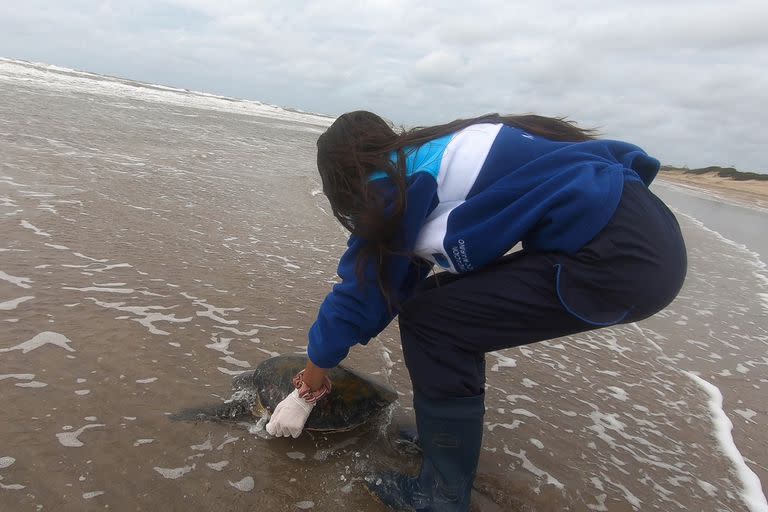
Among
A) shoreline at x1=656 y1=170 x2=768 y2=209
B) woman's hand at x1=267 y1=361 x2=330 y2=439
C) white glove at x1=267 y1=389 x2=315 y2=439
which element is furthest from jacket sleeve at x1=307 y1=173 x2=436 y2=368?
shoreline at x1=656 y1=170 x2=768 y2=209

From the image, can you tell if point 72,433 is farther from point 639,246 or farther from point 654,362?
point 654,362

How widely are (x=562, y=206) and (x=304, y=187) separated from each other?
720cm

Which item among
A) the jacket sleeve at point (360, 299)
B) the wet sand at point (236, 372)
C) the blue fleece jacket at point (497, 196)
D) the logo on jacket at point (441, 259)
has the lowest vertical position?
the wet sand at point (236, 372)

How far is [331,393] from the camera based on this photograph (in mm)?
2455

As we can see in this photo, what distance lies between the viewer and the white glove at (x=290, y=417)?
2.22 meters

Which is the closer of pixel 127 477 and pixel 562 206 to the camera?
pixel 562 206

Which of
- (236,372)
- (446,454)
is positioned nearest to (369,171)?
(446,454)

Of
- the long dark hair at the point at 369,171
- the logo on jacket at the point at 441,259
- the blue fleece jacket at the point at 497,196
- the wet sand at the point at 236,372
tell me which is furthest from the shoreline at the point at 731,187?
the long dark hair at the point at 369,171

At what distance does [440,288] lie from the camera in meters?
1.96

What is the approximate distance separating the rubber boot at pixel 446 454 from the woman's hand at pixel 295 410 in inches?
17.4

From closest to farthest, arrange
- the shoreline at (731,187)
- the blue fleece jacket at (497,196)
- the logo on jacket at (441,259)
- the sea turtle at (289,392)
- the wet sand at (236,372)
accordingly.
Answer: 1. the blue fleece jacket at (497,196)
2. the logo on jacket at (441,259)
3. the wet sand at (236,372)
4. the sea turtle at (289,392)
5. the shoreline at (731,187)

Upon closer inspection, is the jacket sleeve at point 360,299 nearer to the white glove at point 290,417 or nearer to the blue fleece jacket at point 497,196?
the blue fleece jacket at point 497,196

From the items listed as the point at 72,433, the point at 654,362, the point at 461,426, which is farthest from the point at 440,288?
the point at 654,362

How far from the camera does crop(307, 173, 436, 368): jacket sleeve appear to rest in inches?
76.5
